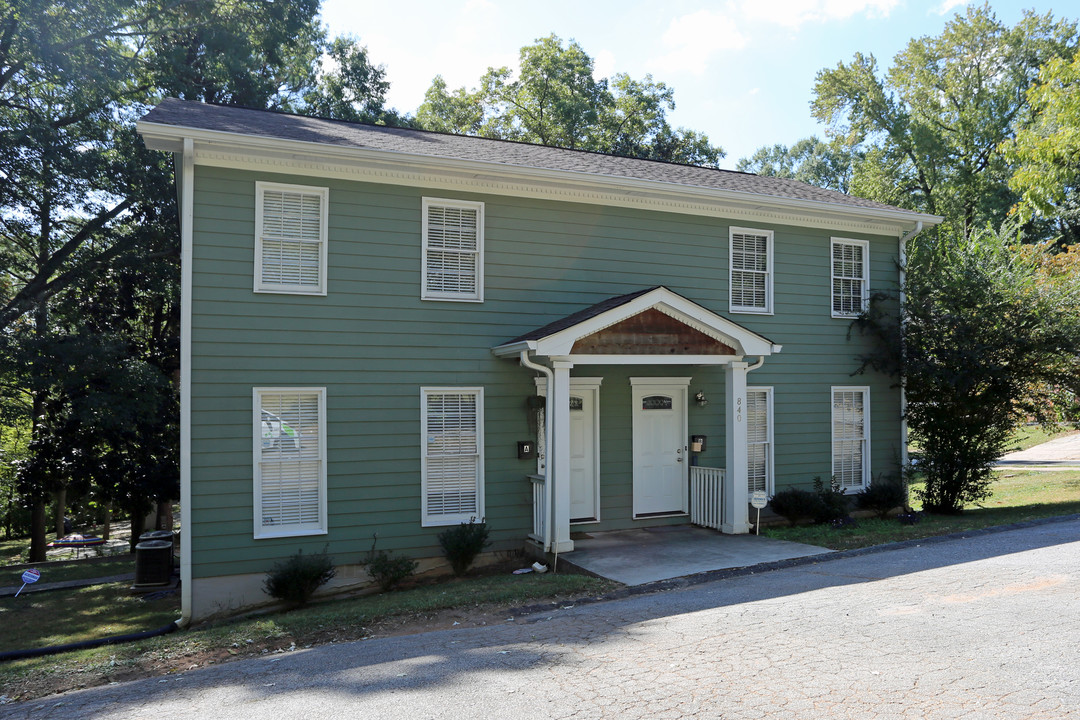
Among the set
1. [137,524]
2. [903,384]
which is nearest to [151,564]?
[137,524]

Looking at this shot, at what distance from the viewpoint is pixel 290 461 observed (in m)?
9.38

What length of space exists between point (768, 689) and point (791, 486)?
8.15 meters

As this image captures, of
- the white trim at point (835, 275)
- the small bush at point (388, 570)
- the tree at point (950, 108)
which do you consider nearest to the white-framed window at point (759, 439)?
the white trim at point (835, 275)

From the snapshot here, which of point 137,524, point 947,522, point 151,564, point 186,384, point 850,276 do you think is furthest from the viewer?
point 137,524

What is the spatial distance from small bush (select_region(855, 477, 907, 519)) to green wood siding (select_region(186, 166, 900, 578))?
112 centimetres

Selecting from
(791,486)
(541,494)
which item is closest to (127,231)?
(541,494)

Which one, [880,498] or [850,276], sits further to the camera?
[850,276]

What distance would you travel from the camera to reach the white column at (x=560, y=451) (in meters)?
9.67

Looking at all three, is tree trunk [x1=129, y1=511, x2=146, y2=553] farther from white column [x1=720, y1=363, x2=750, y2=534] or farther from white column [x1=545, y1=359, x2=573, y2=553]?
white column [x1=720, y1=363, x2=750, y2=534]

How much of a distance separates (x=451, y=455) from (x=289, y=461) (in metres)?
2.08

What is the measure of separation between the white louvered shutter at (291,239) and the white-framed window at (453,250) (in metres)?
1.38

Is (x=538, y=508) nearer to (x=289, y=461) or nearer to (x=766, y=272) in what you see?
(x=289, y=461)

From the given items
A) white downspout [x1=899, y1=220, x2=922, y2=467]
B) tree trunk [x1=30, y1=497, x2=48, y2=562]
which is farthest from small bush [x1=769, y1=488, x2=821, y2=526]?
tree trunk [x1=30, y1=497, x2=48, y2=562]

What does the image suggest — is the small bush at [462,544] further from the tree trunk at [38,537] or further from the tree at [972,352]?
the tree trunk at [38,537]
